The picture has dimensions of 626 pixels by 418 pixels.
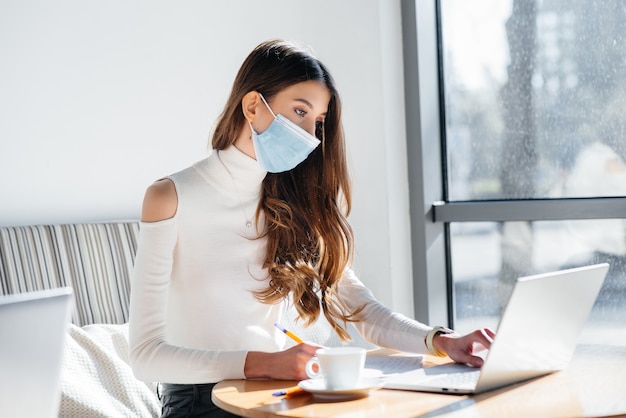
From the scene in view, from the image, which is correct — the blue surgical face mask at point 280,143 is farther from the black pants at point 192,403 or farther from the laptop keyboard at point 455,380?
the laptop keyboard at point 455,380

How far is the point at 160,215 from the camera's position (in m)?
1.58

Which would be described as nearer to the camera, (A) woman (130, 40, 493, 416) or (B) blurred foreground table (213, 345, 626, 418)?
(B) blurred foreground table (213, 345, 626, 418)

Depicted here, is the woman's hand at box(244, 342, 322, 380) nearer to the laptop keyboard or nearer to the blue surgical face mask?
the laptop keyboard

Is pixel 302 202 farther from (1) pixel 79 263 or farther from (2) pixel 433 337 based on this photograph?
(1) pixel 79 263

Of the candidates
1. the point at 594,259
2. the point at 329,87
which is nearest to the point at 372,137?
the point at 594,259

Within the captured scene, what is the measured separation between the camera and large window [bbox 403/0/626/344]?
256 cm

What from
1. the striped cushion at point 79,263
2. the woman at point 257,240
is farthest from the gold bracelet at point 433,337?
the striped cushion at point 79,263

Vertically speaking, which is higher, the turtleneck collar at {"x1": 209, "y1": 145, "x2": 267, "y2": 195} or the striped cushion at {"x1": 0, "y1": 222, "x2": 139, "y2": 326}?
the turtleneck collar at {"x1": 209, "y1": 145, "x2": 267, "y2": 195}

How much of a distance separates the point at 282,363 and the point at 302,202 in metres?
0.53

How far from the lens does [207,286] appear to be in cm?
163

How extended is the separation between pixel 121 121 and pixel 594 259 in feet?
4.86

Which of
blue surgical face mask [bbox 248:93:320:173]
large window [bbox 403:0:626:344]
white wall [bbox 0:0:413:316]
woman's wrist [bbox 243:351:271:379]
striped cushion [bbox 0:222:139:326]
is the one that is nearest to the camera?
woman's wrist [bbox 243:351:271:379]

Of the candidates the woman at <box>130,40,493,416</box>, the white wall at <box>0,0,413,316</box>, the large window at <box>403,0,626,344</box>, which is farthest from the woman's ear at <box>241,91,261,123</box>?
the large window at <box>403,0,626,344</box>

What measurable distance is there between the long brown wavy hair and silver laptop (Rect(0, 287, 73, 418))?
0.97m
